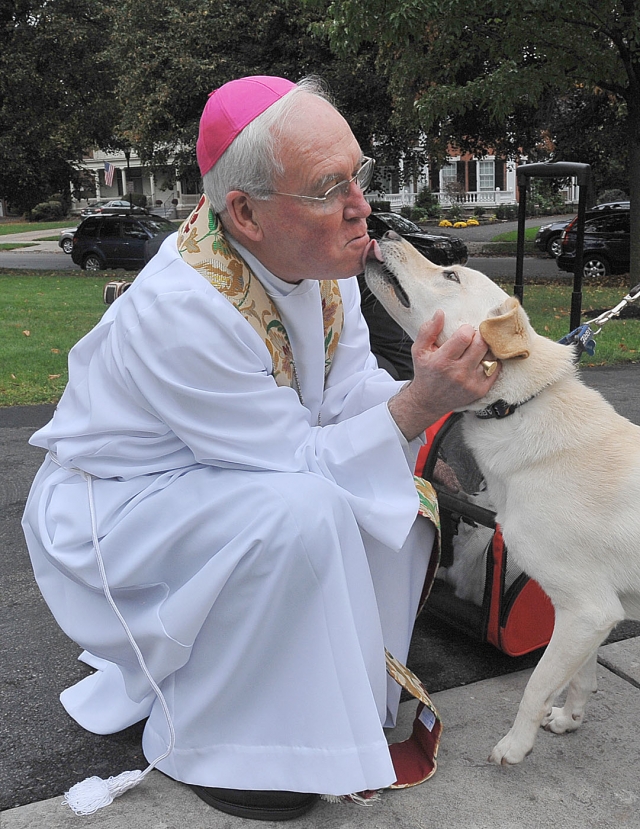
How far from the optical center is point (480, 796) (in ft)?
7.23

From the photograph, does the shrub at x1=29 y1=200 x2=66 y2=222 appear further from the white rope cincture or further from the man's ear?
the white rope cincture

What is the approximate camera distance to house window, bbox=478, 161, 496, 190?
53.4 metres

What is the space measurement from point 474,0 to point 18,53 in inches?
535

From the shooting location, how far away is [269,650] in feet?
6.87

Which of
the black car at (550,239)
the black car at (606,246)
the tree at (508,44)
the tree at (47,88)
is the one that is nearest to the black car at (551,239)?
the black car at (550,239)

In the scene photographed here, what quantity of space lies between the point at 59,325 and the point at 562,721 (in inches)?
394

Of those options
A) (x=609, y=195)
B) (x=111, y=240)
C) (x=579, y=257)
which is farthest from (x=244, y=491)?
(x=609, y=195)

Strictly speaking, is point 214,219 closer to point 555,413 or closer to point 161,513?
point 161,513

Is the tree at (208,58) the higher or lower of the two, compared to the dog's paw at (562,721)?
higher

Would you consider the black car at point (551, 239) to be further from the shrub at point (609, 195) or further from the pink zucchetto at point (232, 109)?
the pink zucchetto at point (232, 109)

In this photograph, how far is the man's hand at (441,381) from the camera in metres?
2.17

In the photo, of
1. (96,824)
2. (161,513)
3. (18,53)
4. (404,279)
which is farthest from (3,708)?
(18,53)

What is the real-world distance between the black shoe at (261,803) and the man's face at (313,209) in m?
1.43

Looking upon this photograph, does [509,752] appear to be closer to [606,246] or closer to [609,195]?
[606,246]
